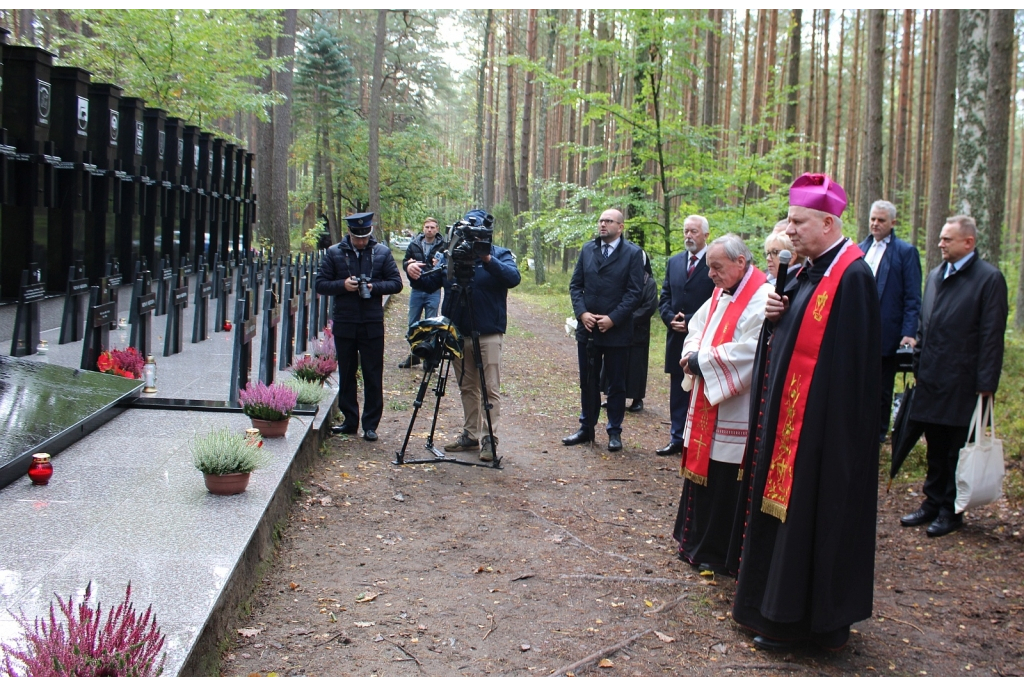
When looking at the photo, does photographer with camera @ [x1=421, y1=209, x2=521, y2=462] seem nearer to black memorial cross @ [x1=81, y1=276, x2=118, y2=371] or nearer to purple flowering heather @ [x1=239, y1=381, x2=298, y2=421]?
purple flowering heather @ [x1=239, y1=381, x2=298, y2=421]

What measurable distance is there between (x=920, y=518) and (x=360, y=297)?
184 inches

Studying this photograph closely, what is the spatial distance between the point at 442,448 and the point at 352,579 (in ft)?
10.5

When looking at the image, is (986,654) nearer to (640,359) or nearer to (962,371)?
(962,371)

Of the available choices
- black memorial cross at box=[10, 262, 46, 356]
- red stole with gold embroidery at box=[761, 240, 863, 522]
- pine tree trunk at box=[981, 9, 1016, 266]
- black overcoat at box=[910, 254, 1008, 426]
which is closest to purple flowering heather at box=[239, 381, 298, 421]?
black memorial cross at box=[10, 262, 46, 356]

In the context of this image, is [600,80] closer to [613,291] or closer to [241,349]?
[613,291]

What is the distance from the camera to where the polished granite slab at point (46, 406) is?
507 centimetres

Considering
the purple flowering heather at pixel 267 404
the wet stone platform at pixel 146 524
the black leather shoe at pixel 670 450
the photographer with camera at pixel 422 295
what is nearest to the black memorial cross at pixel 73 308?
the wet stone platform at pixel 146 524

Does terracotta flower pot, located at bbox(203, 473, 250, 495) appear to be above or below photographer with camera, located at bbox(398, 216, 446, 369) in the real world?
below

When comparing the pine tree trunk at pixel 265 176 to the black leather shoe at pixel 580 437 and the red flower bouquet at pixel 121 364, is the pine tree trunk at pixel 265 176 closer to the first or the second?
the red flower bouquet at pixel 121 364

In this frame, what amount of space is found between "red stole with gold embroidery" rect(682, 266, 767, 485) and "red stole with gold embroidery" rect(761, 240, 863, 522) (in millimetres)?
980

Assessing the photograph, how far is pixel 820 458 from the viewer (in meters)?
4.08

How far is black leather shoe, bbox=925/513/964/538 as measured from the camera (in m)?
6.11

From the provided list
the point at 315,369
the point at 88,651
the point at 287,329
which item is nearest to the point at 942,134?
the point at 287,329

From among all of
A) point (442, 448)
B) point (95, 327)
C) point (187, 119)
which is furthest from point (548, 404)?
point (187, 119)
